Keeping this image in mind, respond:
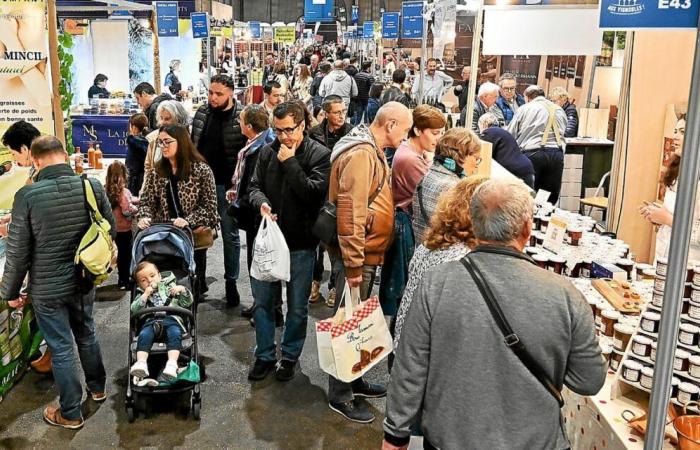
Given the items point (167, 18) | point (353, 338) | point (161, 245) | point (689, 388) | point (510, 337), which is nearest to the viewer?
point (510, 337)

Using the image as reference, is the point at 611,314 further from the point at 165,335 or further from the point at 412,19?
the point at 412,19

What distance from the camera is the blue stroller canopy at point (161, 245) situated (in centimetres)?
416

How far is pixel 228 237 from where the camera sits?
5.26 metres

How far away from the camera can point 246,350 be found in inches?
184

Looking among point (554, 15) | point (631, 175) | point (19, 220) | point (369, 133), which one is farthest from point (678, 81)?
point (19, 220)

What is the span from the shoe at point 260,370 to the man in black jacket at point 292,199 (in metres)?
0.15

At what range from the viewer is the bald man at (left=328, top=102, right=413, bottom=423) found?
3434 mm

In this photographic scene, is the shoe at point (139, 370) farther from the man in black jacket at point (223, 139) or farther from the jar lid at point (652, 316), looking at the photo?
the jar lid at point (652, 316)

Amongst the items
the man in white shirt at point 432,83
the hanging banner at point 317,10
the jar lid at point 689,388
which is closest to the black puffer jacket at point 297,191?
the jar lid at point 689,388

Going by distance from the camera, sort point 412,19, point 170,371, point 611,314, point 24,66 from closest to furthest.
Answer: point 611,314
point 170,371
point 24,66
point 412,19

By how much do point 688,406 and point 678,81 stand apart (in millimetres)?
3623

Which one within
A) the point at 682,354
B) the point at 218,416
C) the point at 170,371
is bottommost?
the point at 218,416

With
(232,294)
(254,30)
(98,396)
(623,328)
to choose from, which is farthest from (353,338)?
(254,30)

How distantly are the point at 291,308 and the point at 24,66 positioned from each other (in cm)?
228
